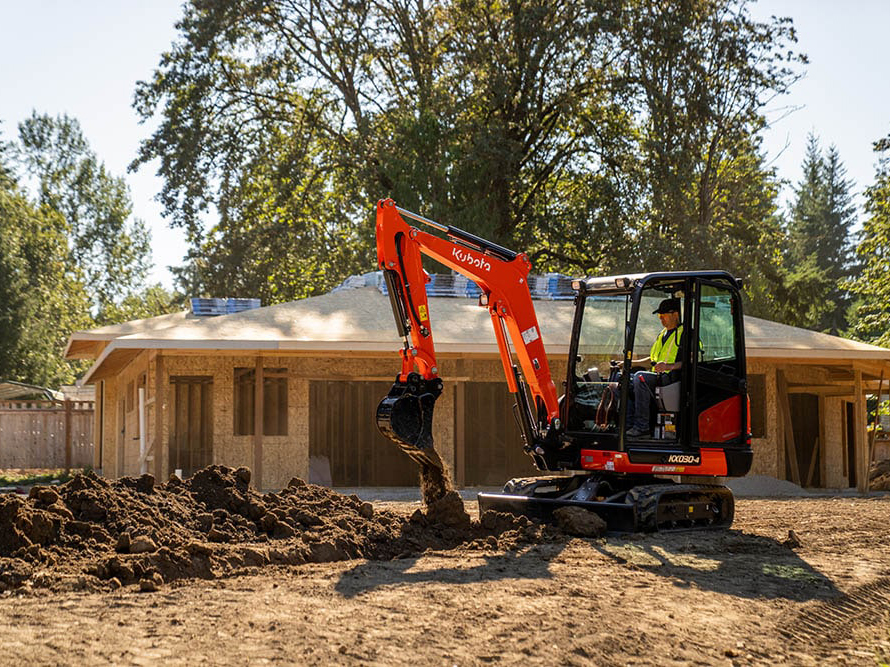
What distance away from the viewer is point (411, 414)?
957cm

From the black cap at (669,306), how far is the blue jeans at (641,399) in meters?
0.61

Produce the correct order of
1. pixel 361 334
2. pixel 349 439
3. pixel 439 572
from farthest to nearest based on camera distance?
1. pixel 349 439
2. pixel 361 334
3. pixel 439 572

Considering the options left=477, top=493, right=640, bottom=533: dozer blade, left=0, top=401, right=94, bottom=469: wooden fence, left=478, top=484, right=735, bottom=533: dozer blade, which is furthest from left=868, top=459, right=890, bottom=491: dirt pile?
left=0, top=401, right=94, bottom=469: wooden fence

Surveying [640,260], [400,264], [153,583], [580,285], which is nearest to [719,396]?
[580,285]

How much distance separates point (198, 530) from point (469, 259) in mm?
3543

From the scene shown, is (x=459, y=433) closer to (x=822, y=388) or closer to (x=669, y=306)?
(x=822, y=388)

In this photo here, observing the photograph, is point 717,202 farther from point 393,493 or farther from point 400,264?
point 400,264

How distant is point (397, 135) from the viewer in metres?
29.1

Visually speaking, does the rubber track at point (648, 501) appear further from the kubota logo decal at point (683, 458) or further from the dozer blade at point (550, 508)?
the kubota logo decal at point (683, 458)

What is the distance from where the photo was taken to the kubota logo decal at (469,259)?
10484 millimetres

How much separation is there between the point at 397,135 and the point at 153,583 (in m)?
22.9

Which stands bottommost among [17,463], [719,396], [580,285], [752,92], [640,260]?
[17,463]

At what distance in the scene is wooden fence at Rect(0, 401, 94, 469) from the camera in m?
29.4

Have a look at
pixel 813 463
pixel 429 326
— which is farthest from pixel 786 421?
pixel 429 326
